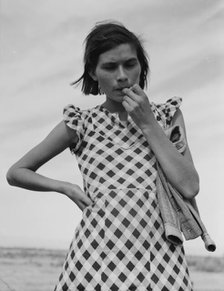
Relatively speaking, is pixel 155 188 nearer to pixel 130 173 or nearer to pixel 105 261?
pixel 130 173

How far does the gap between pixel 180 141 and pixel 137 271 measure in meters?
0.37

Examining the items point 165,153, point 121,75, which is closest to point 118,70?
point 121,75

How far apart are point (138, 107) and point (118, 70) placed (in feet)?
0.42

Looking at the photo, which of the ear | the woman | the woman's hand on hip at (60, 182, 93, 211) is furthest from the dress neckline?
the woman's hand on hip at (60, 182, 93, 211)

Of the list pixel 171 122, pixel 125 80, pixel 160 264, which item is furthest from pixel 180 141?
pixel 160 264

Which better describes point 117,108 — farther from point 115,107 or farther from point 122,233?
point 122,233

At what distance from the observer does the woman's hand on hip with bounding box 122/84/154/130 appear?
57.8 inches

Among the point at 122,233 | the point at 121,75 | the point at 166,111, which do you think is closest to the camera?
the point at 122,233

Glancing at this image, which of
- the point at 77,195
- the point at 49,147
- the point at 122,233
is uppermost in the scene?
the point at 49,147

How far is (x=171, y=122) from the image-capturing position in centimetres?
162

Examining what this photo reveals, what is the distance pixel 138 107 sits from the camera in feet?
4.86

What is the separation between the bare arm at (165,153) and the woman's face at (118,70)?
66 mm

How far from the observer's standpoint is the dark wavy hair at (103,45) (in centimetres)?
158

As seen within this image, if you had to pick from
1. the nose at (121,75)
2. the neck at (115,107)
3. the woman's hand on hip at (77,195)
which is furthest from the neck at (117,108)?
the woman's hand on hip at (77,195)
